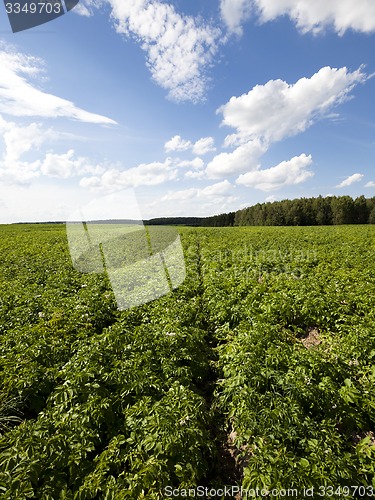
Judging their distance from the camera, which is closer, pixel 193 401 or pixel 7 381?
pixel 193 401

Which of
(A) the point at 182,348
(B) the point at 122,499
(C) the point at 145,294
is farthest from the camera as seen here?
(C) the point at 145,294

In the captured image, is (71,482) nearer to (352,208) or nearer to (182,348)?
(182,348)

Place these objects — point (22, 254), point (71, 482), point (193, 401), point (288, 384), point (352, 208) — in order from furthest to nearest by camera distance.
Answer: point (352, 208), point (22, 254), point (288, 384), point (193, 401), point (71, 482)

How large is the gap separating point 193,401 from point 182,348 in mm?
1809

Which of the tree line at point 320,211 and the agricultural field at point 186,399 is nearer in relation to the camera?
the agricultural field at point 186,399

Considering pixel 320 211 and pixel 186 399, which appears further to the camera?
pixel 320 211

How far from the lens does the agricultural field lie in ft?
11.5

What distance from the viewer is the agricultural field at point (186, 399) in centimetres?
349

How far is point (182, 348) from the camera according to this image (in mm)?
6395

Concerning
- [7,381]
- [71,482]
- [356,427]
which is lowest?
[356,427]

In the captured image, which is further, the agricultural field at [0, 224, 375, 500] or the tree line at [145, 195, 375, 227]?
the tree line at [145, 195, 375, 227]

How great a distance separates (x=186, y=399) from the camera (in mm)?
4551

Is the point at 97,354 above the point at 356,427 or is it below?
above

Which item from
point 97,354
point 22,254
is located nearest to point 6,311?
point 97,354
